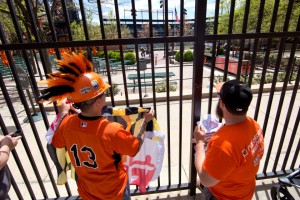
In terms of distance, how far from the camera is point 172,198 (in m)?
2.75

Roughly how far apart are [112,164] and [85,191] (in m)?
0.42

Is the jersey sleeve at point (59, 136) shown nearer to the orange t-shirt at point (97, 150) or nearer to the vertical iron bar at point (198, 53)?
the orange t-shirt at point (97, 150)

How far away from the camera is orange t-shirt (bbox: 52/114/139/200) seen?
1.60 m

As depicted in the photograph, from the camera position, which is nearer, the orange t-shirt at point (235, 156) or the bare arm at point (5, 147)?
the orange t-shirt at point (235, 156)

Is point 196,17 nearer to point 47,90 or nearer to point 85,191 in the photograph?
point 47,90

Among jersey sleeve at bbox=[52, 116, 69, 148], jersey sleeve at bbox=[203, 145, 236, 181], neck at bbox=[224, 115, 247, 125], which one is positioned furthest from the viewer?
jersey sleeve at bbox=[52, 116, 69, 148]

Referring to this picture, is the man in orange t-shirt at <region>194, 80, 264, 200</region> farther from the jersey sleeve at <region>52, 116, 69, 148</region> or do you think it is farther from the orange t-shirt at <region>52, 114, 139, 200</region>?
the jersey sleeve at <region>52, 116, 69, 148</region>

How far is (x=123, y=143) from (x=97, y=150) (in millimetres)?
219

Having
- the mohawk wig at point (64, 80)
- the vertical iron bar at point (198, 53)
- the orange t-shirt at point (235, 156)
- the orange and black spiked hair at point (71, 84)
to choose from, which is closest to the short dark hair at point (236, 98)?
the orange t-shirt at point (235, 156)

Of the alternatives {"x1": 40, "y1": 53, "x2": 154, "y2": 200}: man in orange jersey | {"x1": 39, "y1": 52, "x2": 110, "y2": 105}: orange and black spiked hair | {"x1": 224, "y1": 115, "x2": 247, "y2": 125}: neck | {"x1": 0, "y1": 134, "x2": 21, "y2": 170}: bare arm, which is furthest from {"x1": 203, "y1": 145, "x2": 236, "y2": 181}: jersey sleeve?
{"x1": 0, "y1": 134, "x2": 21, "y2": 170}: bare arm

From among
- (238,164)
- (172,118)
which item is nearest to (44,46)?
(238,164)

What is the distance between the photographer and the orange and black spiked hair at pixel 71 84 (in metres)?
1.54

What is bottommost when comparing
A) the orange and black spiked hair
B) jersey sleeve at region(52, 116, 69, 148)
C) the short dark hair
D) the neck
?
jersey sleeve at region(52, 116, 69, 148)

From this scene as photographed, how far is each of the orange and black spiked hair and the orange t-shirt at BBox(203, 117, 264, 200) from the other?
3.08 ft
